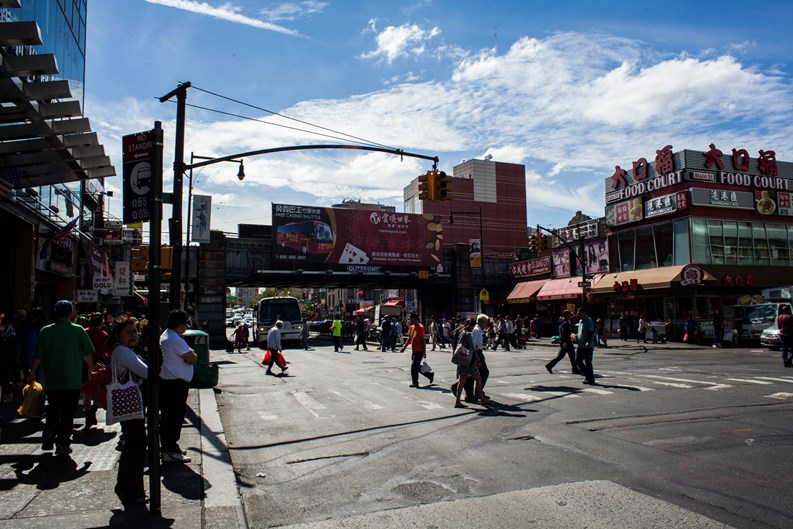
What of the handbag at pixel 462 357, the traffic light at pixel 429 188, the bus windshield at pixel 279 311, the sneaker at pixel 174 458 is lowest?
the sneaker at pixel 174 458

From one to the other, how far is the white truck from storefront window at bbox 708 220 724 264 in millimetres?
4647

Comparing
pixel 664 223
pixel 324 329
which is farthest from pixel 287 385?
pixel 324 329

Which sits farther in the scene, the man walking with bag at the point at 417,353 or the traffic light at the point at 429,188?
the traffic light at the point at 429,188

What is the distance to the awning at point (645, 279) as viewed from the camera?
112 ft

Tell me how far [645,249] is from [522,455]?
3443 cm

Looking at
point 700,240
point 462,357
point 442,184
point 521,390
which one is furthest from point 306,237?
point 462,357

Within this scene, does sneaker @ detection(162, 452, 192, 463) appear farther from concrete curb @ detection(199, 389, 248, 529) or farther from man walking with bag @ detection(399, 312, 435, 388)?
man walking with bag @ detection(399, 312, 435, 388)

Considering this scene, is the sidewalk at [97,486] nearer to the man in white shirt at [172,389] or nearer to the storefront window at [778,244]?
the man in white shirt at [172,389]

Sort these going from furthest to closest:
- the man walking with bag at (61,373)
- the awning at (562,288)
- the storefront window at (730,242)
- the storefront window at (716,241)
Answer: the awning at (562,288), the storefront window at (730,242), the storefront window at (716,241), the man walking with bag at (61,373)

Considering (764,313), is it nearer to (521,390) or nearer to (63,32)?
(521,390)

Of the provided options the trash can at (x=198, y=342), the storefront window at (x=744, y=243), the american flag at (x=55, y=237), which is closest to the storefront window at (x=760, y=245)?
the storefront window at (x=744, y=243)

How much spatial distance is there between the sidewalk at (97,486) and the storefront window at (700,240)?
33.0 meters

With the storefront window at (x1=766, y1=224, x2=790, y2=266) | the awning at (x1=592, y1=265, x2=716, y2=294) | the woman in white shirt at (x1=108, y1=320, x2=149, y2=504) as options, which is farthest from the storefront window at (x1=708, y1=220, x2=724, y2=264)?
the woman in white shirt at (x1=108, y1=320, x2=149, y2=504)

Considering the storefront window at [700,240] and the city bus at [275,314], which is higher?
the storefront window at [700,240]
